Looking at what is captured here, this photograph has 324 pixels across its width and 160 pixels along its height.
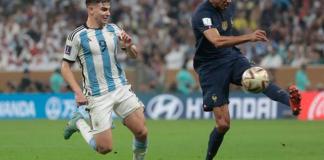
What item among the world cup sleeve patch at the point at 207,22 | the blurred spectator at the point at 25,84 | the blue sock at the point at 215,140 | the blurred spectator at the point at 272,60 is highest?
the world cup sleeve patch at the point at 207,22

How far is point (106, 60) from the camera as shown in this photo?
10.9m

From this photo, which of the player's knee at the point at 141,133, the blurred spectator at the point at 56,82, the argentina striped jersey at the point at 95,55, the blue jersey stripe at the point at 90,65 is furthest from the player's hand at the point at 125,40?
the blurred spectator at the point at 56,82

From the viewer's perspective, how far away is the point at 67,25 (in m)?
33.2

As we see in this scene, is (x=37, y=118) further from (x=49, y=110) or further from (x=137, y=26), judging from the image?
(x=137, y=26)

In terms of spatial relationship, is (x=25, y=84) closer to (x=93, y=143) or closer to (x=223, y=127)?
(x=223, y=127)

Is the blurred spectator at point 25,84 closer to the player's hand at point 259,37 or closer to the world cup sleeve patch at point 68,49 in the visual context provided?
the world cup sleeve patch at point 68,49

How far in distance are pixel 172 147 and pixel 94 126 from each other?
5.11 metres

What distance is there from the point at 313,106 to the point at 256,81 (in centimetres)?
1458

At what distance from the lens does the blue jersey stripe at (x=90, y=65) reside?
1086 centimetres

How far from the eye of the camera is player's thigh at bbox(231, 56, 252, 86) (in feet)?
38.7

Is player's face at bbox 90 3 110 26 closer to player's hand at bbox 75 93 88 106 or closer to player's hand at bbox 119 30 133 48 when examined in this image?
player's hand at bbox 119 30 133 48

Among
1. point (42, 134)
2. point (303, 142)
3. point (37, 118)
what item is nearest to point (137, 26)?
point (37, 118)

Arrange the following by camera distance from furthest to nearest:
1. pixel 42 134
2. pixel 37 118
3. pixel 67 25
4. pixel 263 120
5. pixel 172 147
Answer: pixel 67 25 < pixel 37 118 < pixel 263 120 < pixel 42 134 < pixel 172 147

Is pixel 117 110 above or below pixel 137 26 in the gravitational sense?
above
